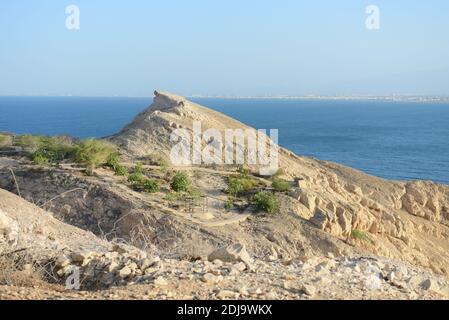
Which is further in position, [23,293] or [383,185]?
[383,185]

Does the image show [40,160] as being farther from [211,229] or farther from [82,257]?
[82,257]

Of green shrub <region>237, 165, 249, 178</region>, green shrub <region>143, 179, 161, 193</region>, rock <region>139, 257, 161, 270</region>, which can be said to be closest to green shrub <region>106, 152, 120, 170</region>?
green shrub <region>143, 179, 161, 193</region>

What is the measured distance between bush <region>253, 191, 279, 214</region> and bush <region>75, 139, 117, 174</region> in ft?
16.9

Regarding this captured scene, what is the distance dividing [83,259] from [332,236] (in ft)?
33.4

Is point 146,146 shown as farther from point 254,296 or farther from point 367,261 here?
point 254,296

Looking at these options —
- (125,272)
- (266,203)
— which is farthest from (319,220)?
(125,272)

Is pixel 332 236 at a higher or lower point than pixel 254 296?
lower

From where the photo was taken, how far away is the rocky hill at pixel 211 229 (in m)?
7.43

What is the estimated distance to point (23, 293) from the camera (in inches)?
260

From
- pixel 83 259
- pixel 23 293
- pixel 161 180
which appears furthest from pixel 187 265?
pixel 161 180

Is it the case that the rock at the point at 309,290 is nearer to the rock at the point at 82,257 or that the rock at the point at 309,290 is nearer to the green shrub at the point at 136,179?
the rock at the point at 82,257

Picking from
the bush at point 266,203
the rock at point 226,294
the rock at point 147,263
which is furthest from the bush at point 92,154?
the rock at point 226,294

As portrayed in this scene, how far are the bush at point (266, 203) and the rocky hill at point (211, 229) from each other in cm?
20

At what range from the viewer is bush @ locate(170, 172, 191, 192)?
18.3 metres
